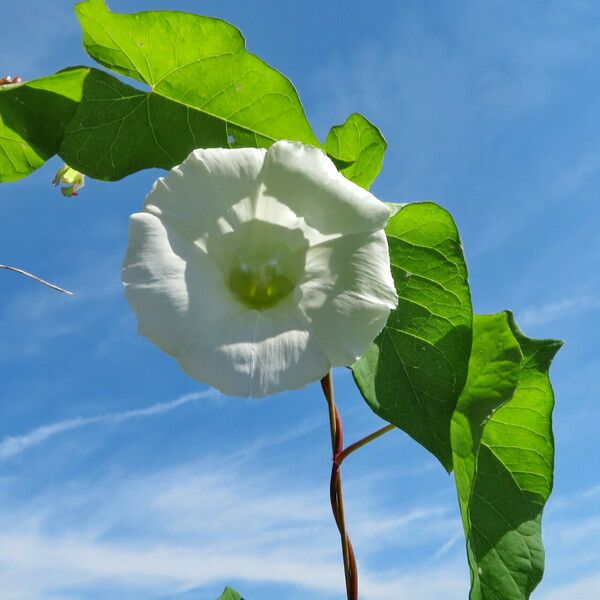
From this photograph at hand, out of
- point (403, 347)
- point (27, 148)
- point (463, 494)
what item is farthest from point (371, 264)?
point (27, 148)

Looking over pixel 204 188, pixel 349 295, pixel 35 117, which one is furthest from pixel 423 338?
pixel 35 117

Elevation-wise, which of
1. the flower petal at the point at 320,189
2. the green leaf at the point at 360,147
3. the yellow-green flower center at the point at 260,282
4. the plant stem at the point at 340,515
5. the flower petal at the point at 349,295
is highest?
the green leaf at the point at 360,147

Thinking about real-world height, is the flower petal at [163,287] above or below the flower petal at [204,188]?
below

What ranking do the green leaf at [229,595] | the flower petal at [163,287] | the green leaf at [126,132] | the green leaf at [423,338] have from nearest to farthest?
the flower petal at [163,287] → the green leaf at [423,338] → the green leaf at [126,132] → the green leaf at [229,595]

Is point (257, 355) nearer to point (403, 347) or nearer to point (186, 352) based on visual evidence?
point (186, 352)

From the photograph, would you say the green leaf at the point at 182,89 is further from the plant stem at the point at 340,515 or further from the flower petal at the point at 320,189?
the plant stem at the point at 340,515

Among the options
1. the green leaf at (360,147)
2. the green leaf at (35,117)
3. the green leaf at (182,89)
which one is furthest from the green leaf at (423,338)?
the green leaf at (35,117)

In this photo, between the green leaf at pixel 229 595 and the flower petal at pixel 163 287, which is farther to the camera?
the green leaf at pixel 229 595
